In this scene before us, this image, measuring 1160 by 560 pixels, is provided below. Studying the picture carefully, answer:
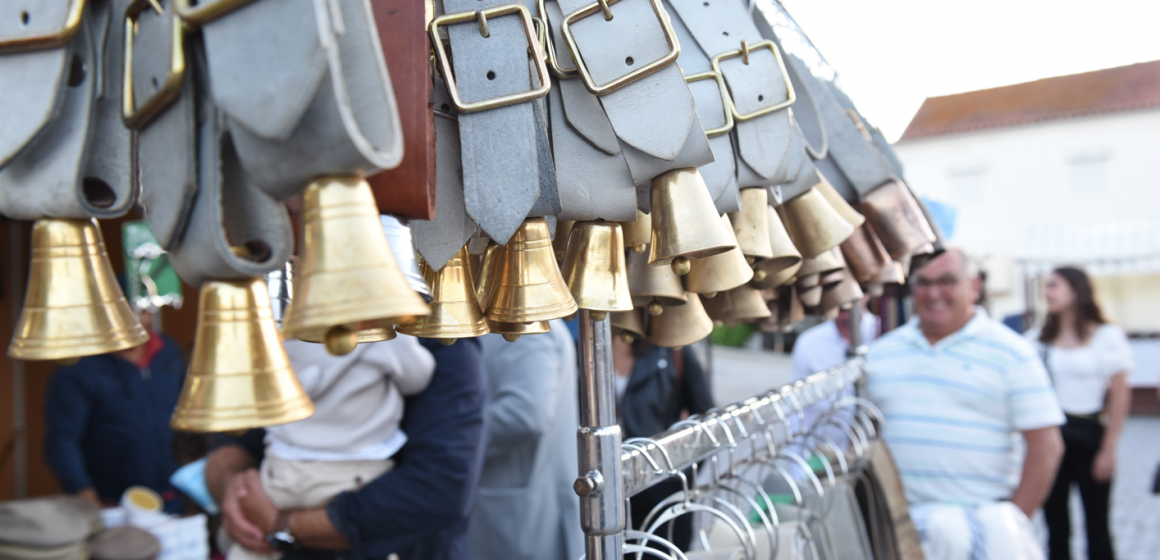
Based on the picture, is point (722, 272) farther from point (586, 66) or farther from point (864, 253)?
point (864, 253)

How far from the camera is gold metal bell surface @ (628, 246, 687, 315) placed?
3.61 ft

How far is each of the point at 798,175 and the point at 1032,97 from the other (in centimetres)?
2220

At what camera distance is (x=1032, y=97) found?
1973 centimetres

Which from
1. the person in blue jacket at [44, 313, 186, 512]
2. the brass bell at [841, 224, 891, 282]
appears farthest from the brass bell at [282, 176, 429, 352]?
the person in blue jacket at [44, 313, 186, 512]

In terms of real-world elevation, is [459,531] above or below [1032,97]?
below

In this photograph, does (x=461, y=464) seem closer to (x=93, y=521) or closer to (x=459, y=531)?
(x=459, y=531)

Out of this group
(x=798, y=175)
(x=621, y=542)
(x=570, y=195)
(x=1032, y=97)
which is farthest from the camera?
(x=1032, y=97)

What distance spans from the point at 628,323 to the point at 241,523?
1423 mm

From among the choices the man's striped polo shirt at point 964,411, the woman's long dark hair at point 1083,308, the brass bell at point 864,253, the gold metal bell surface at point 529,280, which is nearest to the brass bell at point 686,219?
the gold metal bell surface at point 529,280

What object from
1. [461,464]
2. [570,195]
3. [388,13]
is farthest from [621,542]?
[461,464]

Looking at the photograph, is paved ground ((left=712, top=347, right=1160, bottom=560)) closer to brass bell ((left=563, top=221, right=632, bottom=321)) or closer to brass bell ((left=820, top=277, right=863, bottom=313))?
brass bell ((left=820, top=277, right=863, bottom=313))

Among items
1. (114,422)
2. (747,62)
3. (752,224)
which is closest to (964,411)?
(752,224)

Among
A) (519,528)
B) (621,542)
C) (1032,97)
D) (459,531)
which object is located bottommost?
(519,528)

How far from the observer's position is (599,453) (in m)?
1.10
